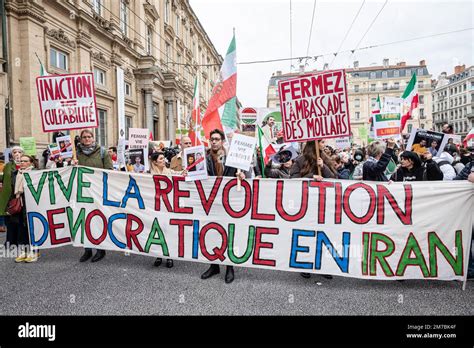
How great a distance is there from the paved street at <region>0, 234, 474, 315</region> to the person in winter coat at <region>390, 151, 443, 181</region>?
1.44 meters

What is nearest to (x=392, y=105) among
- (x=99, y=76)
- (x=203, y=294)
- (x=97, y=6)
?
(x=203, y=294)

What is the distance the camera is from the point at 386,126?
5547 mm

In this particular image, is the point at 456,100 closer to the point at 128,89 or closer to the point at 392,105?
the point at 128,89

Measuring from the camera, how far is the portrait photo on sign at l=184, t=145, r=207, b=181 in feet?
13.2

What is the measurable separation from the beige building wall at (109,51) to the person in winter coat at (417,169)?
10.6 meters

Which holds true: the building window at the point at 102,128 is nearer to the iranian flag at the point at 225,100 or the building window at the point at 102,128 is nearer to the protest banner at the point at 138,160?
the protest banner at the point at 138,160

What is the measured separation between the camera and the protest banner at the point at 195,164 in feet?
13.2

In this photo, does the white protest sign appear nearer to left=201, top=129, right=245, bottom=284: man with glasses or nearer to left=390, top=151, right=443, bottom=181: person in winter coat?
left=390, top=151, right=443, bottom=181: person in winter coat

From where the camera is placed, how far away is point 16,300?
131 inches

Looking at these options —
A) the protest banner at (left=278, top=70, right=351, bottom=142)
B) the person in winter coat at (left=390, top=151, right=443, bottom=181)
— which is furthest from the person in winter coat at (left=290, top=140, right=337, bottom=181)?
the person in winter coat at (left=390, top=151, right=443, bottom=181)

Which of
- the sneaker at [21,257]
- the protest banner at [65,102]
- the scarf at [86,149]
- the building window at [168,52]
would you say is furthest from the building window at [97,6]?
the sneaker at [21,257]

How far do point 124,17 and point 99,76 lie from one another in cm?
645
